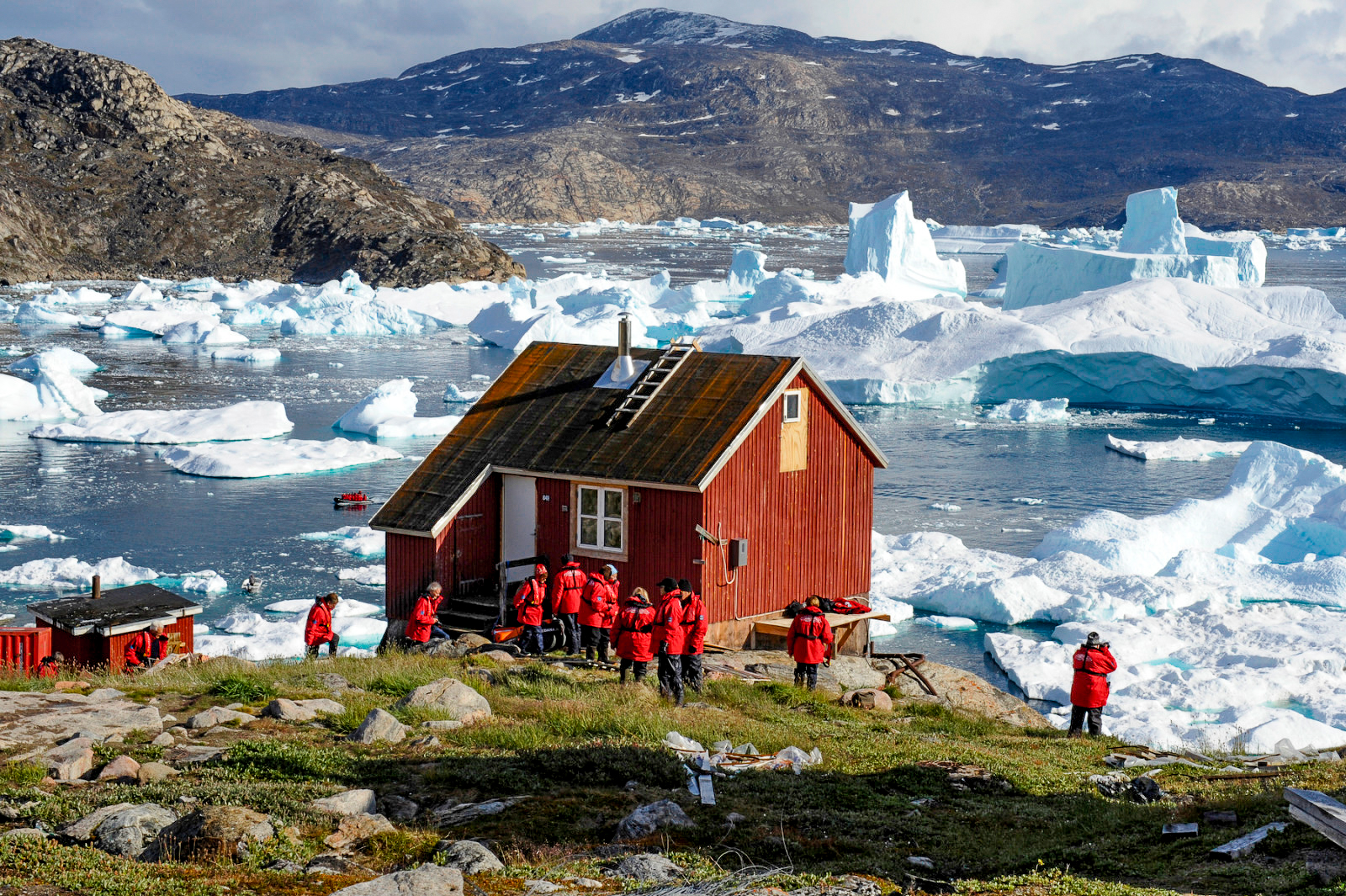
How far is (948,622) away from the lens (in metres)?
21.5

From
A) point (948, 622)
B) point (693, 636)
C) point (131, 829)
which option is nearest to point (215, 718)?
point (131, 829)

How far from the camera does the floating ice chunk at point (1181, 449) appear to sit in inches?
1342

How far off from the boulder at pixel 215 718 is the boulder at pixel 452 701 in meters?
1.16

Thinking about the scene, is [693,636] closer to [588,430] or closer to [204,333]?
[588,430]

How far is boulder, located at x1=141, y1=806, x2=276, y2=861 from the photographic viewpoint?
21.3 ft

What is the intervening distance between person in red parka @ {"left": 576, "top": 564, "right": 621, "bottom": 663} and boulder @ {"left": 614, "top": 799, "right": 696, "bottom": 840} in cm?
598

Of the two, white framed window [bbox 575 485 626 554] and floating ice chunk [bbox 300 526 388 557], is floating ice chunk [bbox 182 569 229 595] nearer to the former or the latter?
floating ice chunk [bbox 300 526 388 557]

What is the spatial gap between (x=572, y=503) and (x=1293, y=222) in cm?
16598

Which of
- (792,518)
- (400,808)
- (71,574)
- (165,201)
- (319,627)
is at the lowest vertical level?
(71,574)

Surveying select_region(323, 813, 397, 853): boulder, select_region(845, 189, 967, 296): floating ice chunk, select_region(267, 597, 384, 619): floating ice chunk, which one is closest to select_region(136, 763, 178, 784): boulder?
select_region(323, 813, 397, 853): boulder

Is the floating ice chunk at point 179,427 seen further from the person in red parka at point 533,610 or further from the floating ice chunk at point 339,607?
the person in red parka at point 533,610

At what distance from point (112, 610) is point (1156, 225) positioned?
197 ft

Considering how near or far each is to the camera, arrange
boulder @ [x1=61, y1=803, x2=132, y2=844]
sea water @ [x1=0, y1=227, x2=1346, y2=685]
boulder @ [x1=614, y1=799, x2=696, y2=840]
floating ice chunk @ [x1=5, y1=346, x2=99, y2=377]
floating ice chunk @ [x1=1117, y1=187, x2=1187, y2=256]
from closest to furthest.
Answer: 1. boulder @ [x1=61, y1=803, x2=132, y2=844]
2. boulder @ [x1=614, y1=799, x2=696, y2=840]
3. sea water @ [x1=0, y1=227, x2=1346, y2=685]
4. floating ice chunk @ [x1=5, y1=346, x2=99, y2=377]
5. floating ice chunk @ [x1=1117, y1=187, x2=1187, y2=256]

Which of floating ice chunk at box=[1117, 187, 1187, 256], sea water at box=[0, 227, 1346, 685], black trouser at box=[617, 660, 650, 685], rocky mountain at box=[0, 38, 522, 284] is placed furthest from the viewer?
rocky mountain at box=[0, 38, 522, 284]
